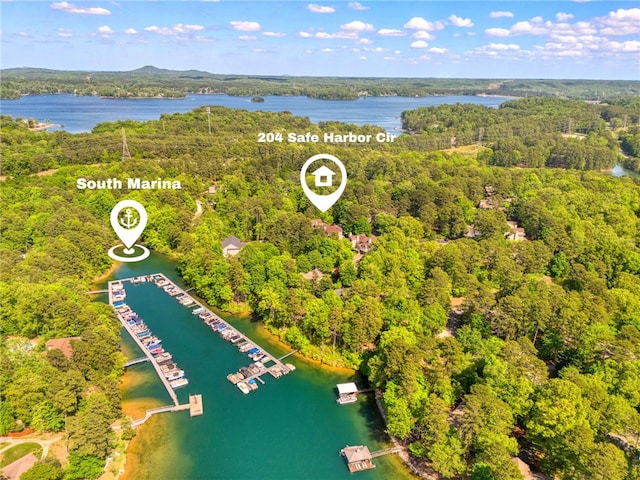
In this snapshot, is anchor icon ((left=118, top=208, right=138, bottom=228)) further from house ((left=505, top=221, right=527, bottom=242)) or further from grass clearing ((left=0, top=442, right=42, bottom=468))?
house ((left=505, top=221, right=527, bottom=242))

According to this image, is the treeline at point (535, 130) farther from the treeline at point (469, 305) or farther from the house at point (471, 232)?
the house at point (471, 232)

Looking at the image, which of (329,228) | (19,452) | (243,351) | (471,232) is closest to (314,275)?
(243,351)

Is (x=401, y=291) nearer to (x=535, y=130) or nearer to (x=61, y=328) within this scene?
(x=61, y=328)

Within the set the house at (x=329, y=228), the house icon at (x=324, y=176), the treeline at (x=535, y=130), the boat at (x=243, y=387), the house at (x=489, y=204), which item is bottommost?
the boat at (x=243, y=387)

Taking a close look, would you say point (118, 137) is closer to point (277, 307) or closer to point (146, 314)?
point (146, 314)

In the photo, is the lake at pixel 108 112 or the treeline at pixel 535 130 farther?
the lake at pixel 108 112

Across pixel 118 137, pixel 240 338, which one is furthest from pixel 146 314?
pixel 118 137

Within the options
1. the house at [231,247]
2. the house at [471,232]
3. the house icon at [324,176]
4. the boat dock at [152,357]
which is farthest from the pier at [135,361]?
the house at [471,232]
